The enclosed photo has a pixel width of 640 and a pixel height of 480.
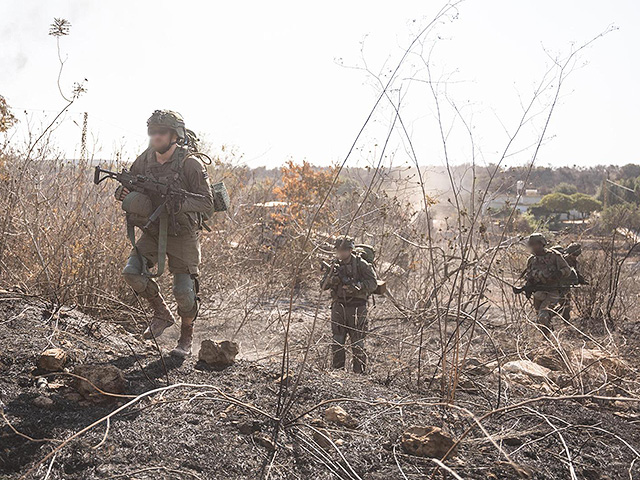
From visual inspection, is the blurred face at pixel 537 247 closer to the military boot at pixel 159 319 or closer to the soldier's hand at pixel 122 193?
the military boot at pixel 159 319

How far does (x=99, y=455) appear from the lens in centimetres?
176

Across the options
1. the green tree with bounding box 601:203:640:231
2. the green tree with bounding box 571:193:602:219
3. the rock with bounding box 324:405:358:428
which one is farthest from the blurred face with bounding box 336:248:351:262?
the green tree with bounding box 571:193:602:219

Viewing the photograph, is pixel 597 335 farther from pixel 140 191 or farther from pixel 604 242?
pixel 140 191

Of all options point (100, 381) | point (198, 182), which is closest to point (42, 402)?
point (100, 381)

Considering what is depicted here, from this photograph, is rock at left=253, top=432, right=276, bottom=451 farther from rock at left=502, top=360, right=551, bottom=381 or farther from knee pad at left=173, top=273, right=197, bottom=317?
rock at left=502, top=360, right=551, bottom=381

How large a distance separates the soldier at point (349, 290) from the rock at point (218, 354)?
1.89 metres

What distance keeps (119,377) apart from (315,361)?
2971 millimetres

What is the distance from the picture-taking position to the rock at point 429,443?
2.00 metres

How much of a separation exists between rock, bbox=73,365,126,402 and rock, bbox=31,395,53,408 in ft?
0.44

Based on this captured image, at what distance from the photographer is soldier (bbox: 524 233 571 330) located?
6629mm

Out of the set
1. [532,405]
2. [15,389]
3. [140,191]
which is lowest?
[532,405]

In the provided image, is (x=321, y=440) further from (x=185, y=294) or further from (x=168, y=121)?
(x=168, y=121)

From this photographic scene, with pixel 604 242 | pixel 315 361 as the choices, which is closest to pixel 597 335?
pixel 604 242

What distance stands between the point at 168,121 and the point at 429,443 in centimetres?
226
